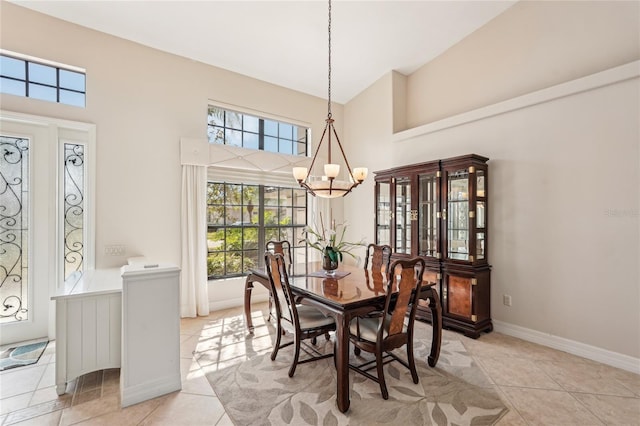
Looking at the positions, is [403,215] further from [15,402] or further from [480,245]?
[15,402]

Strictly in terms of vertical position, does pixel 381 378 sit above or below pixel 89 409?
above

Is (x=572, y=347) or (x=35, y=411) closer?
(x=35, y=411)

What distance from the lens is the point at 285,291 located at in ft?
8.26

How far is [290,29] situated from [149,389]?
4028 mm

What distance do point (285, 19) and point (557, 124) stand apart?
10.7 feet

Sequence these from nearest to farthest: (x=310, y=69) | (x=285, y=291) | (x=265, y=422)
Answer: (x=265, y=422)
(x=285, y=291)
(x=310, y=69)

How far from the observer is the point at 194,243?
4.05 meters

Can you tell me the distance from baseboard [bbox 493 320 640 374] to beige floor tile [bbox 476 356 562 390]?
0.55 meters

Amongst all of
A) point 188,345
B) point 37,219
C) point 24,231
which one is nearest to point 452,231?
point 188,345

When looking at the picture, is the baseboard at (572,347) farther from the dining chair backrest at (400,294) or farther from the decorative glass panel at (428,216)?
the dining chair backrest at (400,294)

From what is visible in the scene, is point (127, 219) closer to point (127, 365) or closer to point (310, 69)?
point (127, 365)

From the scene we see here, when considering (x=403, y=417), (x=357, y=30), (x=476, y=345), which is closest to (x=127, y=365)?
(x=403, y=417)

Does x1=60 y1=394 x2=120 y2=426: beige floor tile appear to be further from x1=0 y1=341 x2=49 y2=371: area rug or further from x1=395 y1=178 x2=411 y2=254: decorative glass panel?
x1=395 y1=178 x2=411 y2=254: decorative glass panel

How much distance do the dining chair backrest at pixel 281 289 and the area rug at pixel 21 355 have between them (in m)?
2.38
